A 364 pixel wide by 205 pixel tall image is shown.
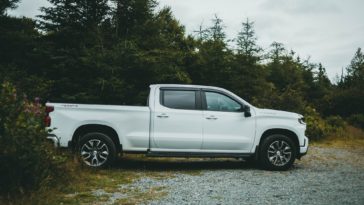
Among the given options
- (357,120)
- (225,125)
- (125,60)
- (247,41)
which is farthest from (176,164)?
(247,41)

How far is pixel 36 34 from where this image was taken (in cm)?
2338

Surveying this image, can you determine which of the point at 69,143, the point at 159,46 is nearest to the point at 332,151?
the point at 69,143

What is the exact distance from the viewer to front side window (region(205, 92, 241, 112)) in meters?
9.39

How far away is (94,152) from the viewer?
28.9ft

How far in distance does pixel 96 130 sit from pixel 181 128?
1.83 m

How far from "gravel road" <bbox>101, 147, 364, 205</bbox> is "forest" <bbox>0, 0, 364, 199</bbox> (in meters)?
7.13

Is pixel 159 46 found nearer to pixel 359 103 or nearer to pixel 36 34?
pixel 36 34

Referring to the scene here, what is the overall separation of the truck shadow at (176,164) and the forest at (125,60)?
5.00 m

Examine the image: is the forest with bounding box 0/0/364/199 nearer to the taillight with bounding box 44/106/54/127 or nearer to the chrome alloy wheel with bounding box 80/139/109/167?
the taillight with bounding box 44/106/54/127

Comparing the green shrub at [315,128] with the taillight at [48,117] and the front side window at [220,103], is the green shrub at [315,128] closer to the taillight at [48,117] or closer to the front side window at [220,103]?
the front side window at [220,103]

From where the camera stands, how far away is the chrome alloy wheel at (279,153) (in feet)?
30.7

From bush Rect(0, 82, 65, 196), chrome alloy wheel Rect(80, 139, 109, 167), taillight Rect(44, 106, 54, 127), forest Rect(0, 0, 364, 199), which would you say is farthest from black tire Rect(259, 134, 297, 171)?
forest Rect(0, 0, 364, 199)

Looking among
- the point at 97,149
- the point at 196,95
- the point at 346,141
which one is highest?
the point at 196,95

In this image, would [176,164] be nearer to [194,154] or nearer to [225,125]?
[194,154]
